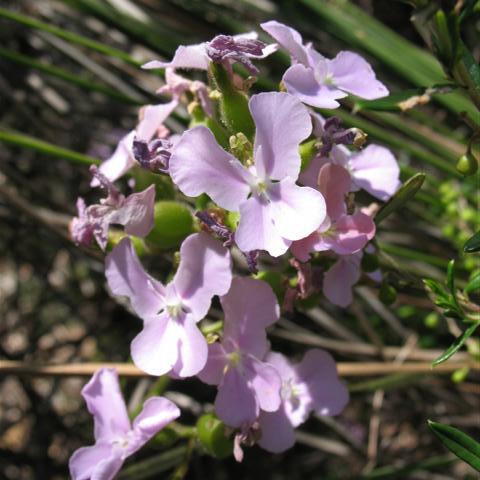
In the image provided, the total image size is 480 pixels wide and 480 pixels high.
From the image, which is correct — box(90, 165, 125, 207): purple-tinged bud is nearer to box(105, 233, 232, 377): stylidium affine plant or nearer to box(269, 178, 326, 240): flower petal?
box(105, 233, 232, 377): stylidium affine plant

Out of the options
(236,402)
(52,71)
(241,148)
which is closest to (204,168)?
(241,148)

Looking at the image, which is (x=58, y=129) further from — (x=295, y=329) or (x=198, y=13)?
(x=295, y=329)

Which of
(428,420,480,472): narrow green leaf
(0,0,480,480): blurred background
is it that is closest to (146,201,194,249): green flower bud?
(428,420,480,472): narrow green leaf

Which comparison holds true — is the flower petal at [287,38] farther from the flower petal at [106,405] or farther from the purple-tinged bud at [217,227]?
the flower petal at [106,405]

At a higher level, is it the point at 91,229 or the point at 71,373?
the point at 91,229

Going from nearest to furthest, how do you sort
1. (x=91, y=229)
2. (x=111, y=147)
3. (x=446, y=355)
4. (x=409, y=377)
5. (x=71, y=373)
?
(x=446, y=355) → (x=91, y=229) → (x=71, y=373) → (x=409, y=377) → (x=111, y=147)

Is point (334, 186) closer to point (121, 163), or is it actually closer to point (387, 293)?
point (387, 293)

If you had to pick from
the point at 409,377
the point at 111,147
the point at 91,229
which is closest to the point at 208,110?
the point at 91,229
